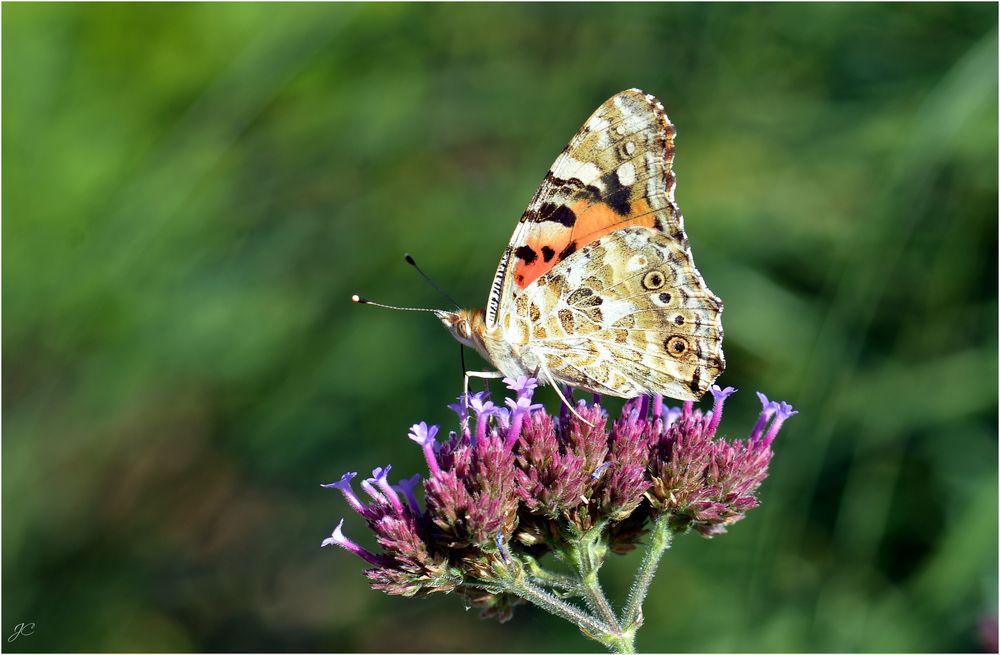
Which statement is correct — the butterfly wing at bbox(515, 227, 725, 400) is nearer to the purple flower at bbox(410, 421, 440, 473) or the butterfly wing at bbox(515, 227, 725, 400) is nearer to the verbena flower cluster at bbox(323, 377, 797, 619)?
the verbena flower cluster at bbox(323, 377, 797, 619)

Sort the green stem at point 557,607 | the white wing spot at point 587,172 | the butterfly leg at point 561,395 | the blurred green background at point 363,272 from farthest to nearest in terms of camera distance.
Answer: the blurred green background at point 363,272 < the white wing spot at point 587,172 < the butterfly leg at point 561,395 < the green stem at point 557,607

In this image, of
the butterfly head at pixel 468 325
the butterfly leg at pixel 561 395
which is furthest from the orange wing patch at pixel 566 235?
the butterfly leg at pixel 561 395

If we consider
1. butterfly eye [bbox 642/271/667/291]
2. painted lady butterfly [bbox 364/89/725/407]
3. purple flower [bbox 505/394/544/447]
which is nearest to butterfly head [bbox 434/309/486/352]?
painted lady butterfly [bbox 364/89/725/407]

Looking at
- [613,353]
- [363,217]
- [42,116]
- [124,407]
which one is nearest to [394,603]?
[124,407]

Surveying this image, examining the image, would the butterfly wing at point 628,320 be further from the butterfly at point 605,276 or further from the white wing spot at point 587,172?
the white wing spot at point 587,172

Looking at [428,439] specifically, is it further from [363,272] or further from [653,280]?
[363,272]

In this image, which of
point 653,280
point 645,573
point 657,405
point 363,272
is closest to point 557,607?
point 645,573

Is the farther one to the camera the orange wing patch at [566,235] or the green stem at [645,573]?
the orange wing patch at [566,235]

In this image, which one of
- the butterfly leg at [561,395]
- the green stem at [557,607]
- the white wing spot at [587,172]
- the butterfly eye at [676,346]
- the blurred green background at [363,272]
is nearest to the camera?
the green stem at [557,607]
